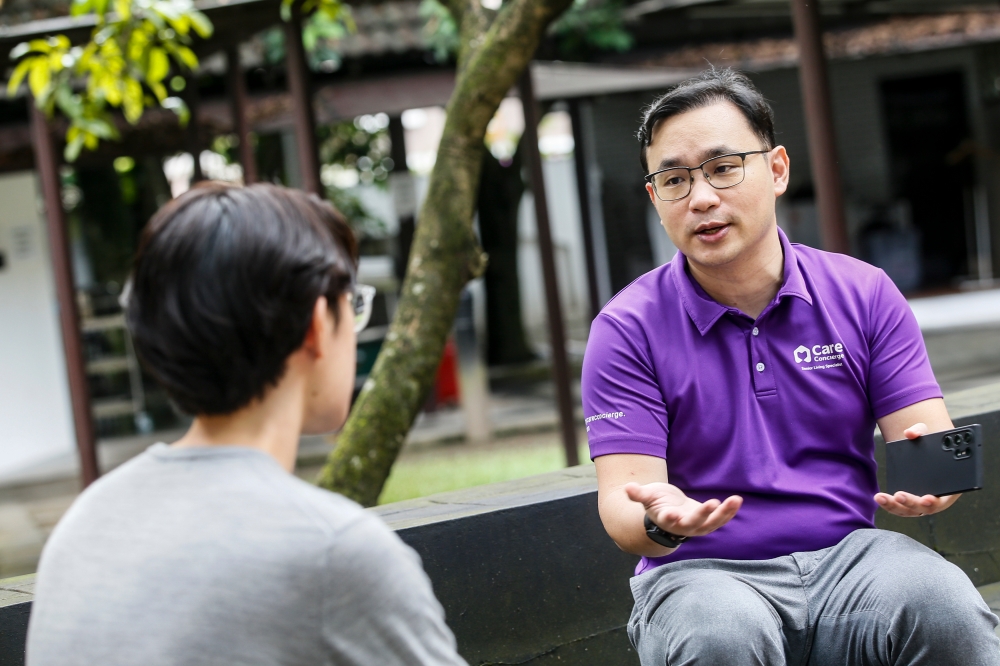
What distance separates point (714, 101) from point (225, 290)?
55.1 inches

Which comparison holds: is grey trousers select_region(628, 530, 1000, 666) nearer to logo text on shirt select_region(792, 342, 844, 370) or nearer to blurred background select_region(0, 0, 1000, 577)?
logo text on shirt select_region(792, 342, 844, 370)

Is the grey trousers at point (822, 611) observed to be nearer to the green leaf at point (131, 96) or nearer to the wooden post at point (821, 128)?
the wooden post at point (821, 128)

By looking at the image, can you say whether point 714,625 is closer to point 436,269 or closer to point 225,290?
point 225,290

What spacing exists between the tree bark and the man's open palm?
6.46ft

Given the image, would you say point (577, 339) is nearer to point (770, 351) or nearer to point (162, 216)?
point (770, 351)

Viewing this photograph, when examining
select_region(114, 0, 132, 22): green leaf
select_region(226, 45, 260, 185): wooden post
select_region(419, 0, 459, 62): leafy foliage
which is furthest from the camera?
select_region(419, 0, 459, 62): leafy foliage

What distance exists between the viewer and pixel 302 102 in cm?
545

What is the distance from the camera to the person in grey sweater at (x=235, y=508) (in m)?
1.18

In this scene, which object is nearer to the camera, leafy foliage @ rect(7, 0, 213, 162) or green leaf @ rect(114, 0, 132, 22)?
green leaf @ rect(114, 0, 132, 22)

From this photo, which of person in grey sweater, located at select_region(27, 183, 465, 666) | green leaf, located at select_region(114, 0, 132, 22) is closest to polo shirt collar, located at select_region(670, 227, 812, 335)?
person in grey sweater, located at select_region(27, 183, 465, 666)

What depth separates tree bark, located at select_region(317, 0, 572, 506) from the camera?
390cm

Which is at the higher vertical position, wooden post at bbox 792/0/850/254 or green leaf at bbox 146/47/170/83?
green leaf at bbox 146/47/170/83

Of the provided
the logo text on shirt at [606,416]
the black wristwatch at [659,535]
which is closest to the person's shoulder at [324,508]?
the black wristwatch at [659,535]

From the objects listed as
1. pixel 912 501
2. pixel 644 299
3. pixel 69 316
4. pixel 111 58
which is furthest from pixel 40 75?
pixel 912 501
